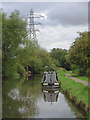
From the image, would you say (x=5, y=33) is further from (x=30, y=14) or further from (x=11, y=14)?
(x=30, y=14)

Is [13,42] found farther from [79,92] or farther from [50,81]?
[79,92]

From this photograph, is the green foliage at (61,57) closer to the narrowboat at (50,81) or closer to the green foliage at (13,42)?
the green foliage at (13,42)

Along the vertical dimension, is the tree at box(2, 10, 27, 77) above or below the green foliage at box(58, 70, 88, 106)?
above

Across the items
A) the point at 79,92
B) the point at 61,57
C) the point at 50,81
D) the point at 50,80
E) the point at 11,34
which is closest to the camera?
the point at 79,92

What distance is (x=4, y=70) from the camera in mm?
28000

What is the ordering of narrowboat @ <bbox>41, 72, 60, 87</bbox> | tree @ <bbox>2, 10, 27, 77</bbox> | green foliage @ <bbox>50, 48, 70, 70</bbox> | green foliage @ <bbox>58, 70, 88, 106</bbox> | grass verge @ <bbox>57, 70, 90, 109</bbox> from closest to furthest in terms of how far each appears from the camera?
1. grass verge @ <bbox>57, 70, 90, 109</bbox>
2. green foliage @ <bbox>58, 70, 88, 106</bbox>
3. narrowboat @ <bbox>41, 72, 60, 87</bbox>
4. tree @ <bbox>2, 10, 27, 77</bbox>
5. green foliage @ <bbox>50, 48, 70, 70</bbox>

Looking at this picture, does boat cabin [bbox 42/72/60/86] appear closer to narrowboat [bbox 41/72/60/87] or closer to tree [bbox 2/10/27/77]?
narrowboat [bbox 41/72/60/87]

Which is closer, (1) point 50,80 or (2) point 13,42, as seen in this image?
(1) point 50,80

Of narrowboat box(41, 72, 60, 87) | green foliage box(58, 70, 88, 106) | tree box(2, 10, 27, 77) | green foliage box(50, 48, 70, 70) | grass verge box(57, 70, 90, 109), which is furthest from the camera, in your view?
green foliage box(50, 48, 70, 70)

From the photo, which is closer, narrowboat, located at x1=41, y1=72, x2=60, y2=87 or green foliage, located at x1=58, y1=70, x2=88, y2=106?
green foliage, located at x1=58, y1=70, x2=88, y2=106

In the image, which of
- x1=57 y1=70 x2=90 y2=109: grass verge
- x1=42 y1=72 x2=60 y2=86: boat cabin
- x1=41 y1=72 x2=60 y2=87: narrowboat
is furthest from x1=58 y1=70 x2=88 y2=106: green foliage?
x1=42 y1=72 x2=60 y2=86: boat cabin

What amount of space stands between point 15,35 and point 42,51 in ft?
90.9

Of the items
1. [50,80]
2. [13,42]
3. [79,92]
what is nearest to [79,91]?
[79,92]

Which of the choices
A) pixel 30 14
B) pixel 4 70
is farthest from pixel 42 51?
pixel 4 70
